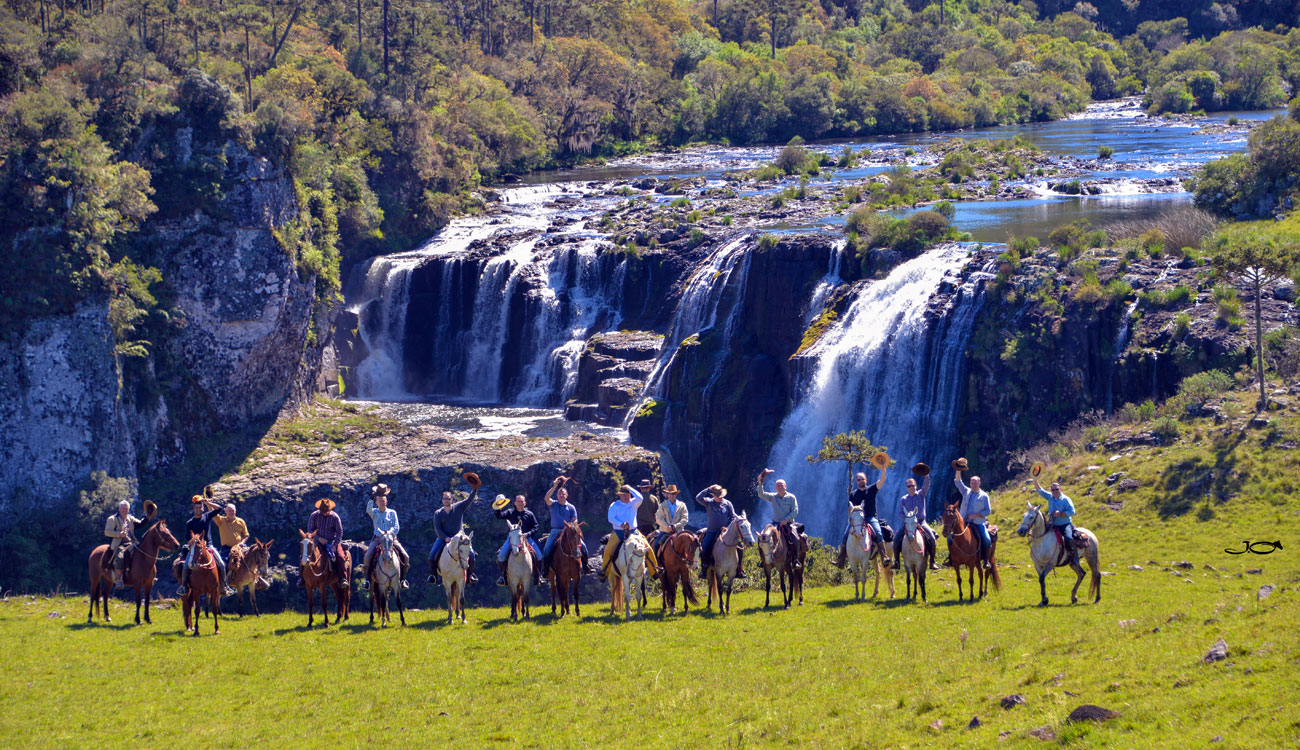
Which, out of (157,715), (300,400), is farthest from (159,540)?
(300,400)

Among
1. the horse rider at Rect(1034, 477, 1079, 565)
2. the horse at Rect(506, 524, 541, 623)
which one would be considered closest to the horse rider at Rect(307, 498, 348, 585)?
the horse at Rect(506, 524, 541, 623)

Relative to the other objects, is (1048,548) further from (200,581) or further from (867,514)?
(200,581)

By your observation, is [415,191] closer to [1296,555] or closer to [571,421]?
[571,421]

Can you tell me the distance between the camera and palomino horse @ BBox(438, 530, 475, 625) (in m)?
21.6

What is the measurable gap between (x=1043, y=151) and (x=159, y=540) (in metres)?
72.5

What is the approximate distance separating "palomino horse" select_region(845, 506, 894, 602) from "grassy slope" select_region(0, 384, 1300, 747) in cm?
65

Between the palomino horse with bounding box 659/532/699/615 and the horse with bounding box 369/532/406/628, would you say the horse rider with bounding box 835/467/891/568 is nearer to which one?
the palomino horse with bounding box 659/532/699/615

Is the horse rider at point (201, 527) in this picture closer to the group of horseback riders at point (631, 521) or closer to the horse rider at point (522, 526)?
the group of horseback riders at point (631, 521)

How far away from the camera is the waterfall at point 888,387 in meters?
40.3

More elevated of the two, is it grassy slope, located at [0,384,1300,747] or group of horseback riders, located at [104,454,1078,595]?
group of horseback riders, located at [104,454,1078,595]

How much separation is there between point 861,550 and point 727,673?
526 centimetres

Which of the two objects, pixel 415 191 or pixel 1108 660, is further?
pixel 415 191

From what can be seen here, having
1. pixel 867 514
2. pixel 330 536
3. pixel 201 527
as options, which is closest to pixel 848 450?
pixel 867 514

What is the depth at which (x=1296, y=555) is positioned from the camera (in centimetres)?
2381
